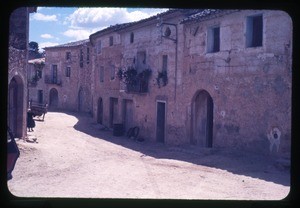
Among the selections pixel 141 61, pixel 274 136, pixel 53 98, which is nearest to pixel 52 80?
pixel 53 98

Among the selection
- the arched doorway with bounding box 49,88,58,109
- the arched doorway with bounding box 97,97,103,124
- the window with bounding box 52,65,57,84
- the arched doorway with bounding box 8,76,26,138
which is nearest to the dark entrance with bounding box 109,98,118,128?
the arched doorway with bounding box 97,97,103,124

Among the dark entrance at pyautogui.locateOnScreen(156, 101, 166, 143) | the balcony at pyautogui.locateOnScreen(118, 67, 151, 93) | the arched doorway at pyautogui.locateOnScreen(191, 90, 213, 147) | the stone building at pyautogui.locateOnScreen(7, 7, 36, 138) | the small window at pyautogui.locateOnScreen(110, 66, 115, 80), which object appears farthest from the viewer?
the small window at pyautogui.locateOnScreen(110, 66, 115, 80)

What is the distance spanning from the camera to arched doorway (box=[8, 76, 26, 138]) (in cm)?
1404

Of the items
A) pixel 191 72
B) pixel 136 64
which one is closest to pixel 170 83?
pixel 191 72

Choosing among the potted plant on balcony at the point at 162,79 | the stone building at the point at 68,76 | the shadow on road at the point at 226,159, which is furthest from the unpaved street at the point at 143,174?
the stone building at the point at 68,76

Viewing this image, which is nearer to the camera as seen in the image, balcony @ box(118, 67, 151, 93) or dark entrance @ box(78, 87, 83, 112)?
balcony @ box(118, 67, 151, 93)

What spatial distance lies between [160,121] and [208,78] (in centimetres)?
436

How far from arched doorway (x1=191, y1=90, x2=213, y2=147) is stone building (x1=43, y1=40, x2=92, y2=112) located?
18.7 meters

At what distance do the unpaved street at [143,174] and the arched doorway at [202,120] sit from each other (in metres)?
1.05

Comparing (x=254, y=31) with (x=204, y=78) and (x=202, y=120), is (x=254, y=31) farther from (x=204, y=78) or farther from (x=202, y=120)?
(x=202, y=120)

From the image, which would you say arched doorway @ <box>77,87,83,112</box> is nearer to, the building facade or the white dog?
the building facade

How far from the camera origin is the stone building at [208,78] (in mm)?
11719

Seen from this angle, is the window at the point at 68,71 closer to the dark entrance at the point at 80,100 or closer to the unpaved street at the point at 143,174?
the dark entrance at the point at 80,100
